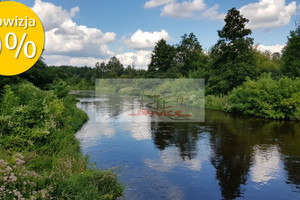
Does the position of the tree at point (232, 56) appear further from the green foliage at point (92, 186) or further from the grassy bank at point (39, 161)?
the green foliage at point (92, 186)

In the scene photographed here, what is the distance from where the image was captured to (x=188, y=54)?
142ft

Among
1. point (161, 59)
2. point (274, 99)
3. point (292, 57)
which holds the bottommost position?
point (274, 99)

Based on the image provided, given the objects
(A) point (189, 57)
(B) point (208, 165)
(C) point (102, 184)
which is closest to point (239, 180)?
(B) point (208, 165)

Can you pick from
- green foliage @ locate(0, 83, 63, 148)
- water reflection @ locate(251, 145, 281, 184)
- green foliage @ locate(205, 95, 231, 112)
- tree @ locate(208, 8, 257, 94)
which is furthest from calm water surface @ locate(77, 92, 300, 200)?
tree @ locate(208, 8, 257, 94)

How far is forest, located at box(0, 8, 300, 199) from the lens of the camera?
5.32 meters

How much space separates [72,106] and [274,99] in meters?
14.8

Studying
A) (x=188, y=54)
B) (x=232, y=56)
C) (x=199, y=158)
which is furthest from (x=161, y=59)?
(x=199, y=158)

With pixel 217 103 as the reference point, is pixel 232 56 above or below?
above

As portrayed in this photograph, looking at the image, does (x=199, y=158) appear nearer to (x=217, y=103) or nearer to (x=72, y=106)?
(x=72, y=106)

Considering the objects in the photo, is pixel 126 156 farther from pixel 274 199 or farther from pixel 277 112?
pixel 277 112

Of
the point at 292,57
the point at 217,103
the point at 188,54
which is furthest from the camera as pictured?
the point at 188,54

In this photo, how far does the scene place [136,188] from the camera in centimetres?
711

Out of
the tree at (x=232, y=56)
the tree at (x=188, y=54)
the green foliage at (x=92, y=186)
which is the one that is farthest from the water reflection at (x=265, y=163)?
the tree at (x=188, y=54)

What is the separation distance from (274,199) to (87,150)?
7.40 meters
